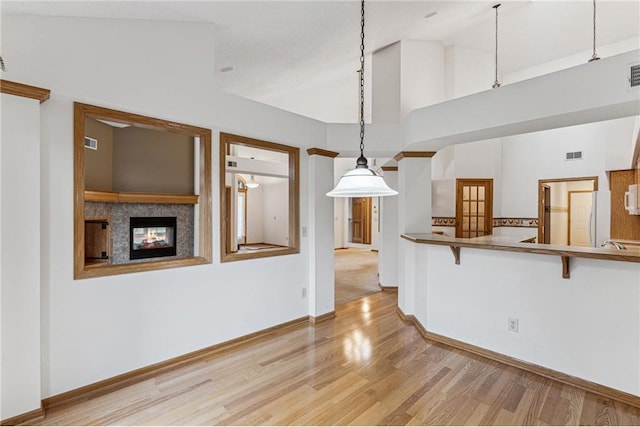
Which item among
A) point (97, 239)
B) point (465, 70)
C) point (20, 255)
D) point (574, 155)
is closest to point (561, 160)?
point (574, 155)

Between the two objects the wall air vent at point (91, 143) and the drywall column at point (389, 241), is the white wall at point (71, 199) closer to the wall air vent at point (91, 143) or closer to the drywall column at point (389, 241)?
the wall air vent at point (91, 143)

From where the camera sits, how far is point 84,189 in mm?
2369

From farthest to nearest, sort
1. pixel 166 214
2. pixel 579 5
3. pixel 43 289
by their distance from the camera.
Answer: pixel 166 214
pixel 579 5
pixel 43 289

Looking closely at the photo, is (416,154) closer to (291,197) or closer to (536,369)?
(291,197)

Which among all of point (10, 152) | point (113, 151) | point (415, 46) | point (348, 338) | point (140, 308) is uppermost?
point (415, 46)

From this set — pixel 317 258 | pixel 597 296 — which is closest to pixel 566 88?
pixel 597 296

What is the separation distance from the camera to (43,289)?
2145 millimetres

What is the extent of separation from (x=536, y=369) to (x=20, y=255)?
4.00 meters

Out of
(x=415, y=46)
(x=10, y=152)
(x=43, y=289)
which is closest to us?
(x=10, y=152)

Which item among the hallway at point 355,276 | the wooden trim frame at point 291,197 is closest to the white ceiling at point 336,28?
the wooden trim frame at point 291,197

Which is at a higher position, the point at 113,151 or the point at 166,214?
Answer: the point at 113,151

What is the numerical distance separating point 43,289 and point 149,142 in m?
3.65

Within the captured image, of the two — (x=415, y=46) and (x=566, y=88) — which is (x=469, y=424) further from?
(x=415, y=46)

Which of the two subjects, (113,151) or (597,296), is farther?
(113,151)
